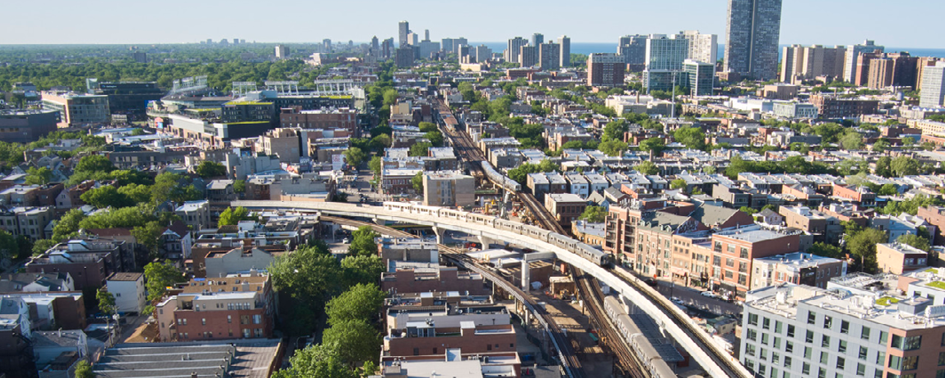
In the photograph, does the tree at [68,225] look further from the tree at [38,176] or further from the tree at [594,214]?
the tree at [594,214]

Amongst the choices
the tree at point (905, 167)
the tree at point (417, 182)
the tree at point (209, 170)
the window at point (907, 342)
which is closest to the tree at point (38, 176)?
the tree at point (209, 170)

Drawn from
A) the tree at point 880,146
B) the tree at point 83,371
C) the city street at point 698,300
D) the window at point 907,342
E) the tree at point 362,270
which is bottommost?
the city street at point 698,300

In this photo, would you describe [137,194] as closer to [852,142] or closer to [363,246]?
[363,246]

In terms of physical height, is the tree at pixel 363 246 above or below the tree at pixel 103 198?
below

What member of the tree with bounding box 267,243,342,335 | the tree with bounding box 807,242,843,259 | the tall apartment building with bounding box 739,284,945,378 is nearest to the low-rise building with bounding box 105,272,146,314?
the tree with bounding box 267,243,342,335

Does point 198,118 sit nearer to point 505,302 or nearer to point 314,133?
point 314,133

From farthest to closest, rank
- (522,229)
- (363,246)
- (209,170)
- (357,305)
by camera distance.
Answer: (209,170) < (522,229) < (363,246) < (357,305)

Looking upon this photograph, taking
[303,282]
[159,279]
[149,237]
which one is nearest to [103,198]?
[149,237]

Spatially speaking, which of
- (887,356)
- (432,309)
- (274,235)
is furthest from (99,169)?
(887,356)
